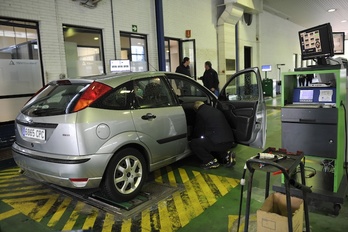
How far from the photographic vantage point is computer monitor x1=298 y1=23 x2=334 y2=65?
2898mm

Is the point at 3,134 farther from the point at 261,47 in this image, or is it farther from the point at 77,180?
the point at 261,47

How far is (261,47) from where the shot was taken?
48.5 ft

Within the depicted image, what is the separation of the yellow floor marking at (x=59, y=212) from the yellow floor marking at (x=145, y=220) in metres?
0.87

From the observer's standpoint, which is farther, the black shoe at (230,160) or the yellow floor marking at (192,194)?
the black shoe at (230,160)

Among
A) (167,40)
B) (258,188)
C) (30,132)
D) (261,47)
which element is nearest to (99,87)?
(30,132)

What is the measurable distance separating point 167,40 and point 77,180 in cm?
711

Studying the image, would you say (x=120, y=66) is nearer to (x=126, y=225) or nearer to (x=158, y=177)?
(x=158, y=177)

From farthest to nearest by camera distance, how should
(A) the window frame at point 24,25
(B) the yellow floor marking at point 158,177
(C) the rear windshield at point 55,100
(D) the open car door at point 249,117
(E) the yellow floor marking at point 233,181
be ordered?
(A) the window frame at point 24,25, (D) the open car door at point 249,117, (B) the yellow floor marking at point 158,177, (E) the yellow floor marking at point 233,181, (C) the rear windshield at point 55,100

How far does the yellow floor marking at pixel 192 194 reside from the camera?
2924 mm

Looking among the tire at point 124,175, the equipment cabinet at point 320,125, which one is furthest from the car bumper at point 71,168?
the equipment cabinet at point 320,125

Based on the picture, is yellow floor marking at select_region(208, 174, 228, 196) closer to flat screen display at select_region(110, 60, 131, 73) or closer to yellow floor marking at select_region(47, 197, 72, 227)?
yellow floor marking at select_region(47, 197, 72, 227)

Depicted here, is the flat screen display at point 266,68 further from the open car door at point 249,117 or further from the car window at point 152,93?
the car window at point 152,93

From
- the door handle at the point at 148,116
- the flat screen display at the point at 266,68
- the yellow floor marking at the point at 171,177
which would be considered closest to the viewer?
the door handle at the point at 148,116

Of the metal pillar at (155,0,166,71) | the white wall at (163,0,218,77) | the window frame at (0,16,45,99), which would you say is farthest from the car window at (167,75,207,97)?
the white wall at (163,0,218,77)
